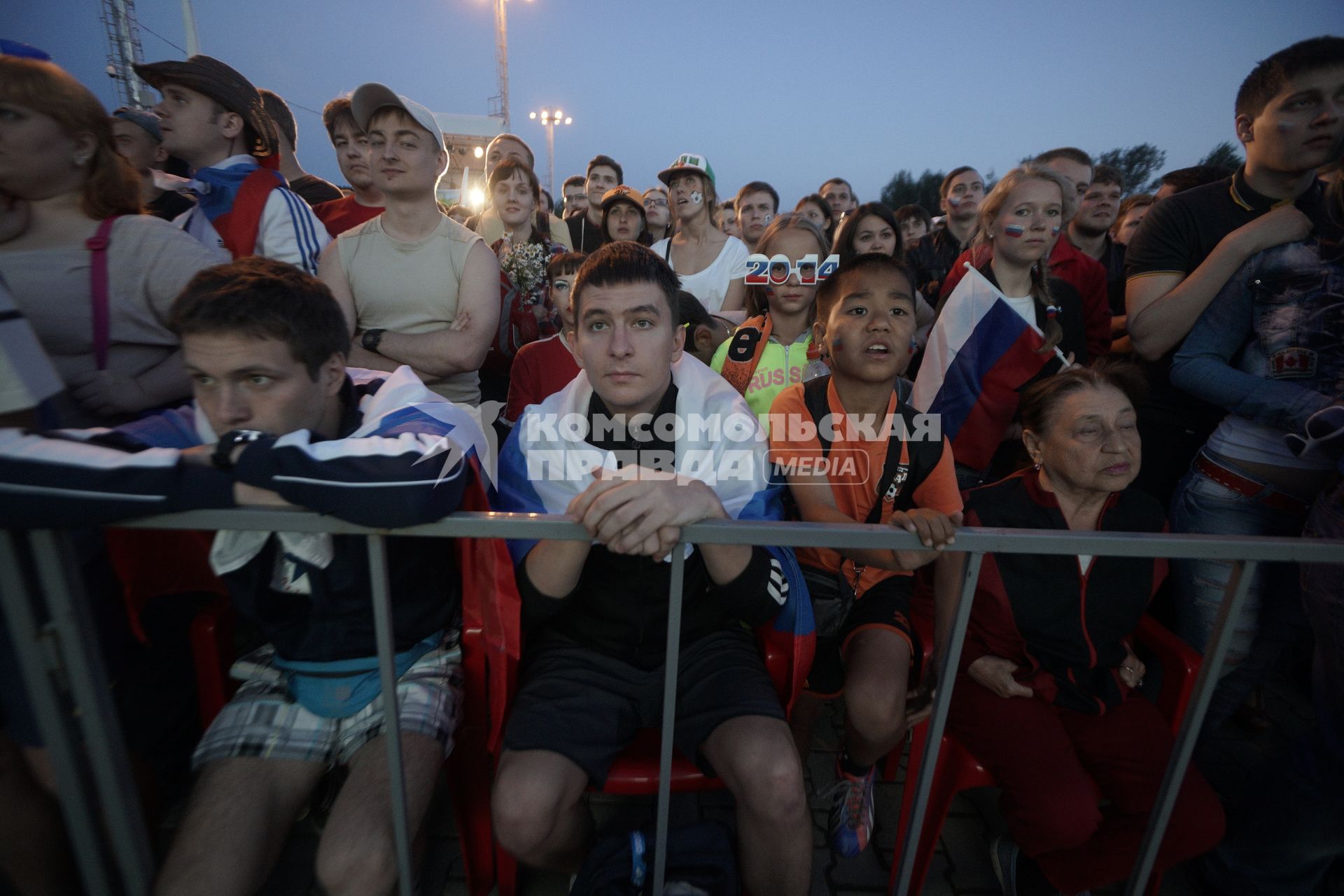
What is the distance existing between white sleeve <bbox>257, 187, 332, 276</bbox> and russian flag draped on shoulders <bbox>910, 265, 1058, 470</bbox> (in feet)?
9.22

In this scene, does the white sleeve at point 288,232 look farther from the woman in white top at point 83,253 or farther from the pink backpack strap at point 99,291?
the pink backpack strap at point 99,291

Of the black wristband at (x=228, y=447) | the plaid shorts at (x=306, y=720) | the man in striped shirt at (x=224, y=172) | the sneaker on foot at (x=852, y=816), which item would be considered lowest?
the sneaker on foot at (x=852, y=816)

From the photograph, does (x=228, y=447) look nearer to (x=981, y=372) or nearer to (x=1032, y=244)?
(x=981, y=372)

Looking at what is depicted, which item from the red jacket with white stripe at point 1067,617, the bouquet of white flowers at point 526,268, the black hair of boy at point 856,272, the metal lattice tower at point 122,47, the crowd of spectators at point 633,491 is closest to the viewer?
the crowd of spectators at point 633,491

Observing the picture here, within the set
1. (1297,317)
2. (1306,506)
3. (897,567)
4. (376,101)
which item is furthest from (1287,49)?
(376,101)

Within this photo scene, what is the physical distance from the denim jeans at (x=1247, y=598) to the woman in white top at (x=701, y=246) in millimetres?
2623

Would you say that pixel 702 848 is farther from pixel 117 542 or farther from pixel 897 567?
pixel 117 542

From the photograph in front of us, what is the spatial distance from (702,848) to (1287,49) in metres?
3.17

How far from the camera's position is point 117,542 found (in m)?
1.61

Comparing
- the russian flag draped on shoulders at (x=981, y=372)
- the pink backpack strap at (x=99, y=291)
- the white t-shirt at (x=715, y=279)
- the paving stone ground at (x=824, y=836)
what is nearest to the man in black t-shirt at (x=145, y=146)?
the pink backpack strap at (x=99, y=291)

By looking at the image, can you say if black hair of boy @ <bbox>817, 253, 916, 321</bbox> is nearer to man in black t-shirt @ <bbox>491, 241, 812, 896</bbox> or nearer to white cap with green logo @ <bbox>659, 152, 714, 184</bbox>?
man in black t-shirt @ <bbox>491, 241, 812, 896</bbox>

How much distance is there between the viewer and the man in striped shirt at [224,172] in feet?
7.82

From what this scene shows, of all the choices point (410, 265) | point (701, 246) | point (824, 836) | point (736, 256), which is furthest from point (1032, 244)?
point (410, 265)

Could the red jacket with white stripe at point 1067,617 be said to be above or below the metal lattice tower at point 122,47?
below
